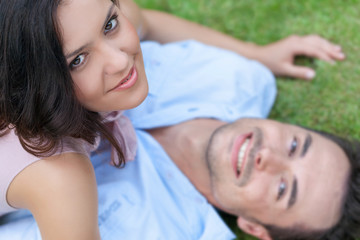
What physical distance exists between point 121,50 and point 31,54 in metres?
0.28

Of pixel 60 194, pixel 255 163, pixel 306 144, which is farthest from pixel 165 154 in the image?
pixel 60 194

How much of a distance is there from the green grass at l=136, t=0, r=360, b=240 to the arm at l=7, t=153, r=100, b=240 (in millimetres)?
1231

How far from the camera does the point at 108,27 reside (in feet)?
4.29

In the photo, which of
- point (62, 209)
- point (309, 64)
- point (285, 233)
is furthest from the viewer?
point (309, 64)

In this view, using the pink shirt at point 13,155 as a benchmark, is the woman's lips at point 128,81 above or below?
above

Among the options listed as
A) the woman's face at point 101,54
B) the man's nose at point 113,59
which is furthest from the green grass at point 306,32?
the man's nose at point 113,59

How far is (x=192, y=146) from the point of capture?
228 cm

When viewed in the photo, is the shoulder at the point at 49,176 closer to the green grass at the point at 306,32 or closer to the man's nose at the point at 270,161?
the man's nose at the point at 270,161

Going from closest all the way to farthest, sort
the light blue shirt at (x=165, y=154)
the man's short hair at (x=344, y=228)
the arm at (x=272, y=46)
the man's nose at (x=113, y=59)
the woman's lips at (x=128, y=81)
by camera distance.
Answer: the man's nose at (x=113, y=59) → the woman's lips at (x=128, y=81) → the light blue shirt at (x=165, y=154) → the man's short hair at (x=344, y=228) → the arm at (x=272, y=46)

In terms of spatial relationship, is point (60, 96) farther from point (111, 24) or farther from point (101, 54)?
point (111, 24)

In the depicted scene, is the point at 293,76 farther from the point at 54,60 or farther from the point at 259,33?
the point at 54,60

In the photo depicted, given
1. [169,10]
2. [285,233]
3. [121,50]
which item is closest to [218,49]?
[169,10]

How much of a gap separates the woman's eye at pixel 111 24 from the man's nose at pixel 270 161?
42.2 inches

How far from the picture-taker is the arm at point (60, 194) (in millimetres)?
1404
